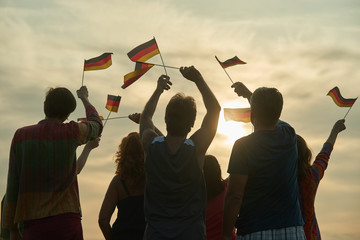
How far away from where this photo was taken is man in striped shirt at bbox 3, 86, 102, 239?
5.10m

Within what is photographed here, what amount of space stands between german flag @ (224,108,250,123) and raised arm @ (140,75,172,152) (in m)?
2.45

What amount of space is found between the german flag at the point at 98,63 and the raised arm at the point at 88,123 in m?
2.06

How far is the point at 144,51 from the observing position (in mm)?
7504

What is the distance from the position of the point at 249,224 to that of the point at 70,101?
2.17 meters

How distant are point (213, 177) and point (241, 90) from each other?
3.52 feet

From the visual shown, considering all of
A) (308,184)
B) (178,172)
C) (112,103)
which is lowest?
(308,184)

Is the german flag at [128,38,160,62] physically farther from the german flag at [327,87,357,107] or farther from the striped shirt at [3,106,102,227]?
the german flag at [327,87,357,107]

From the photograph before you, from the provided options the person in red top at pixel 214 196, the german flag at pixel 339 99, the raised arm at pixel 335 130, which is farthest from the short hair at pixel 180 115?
the german flag at pixel 339 99

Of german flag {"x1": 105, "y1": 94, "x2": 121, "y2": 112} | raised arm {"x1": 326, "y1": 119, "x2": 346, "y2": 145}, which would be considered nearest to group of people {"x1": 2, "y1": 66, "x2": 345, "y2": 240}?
raised arm {"x1": 326, "y1": 119, "x2": 346, "y2": 145}

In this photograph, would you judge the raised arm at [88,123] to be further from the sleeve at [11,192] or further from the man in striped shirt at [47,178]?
the sleeve at [11,192]

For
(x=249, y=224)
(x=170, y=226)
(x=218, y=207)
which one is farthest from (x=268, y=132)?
(x=218, y=207)

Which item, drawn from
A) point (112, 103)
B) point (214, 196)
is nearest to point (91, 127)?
point (214, 196)

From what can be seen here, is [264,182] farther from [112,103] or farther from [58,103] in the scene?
[112,103]

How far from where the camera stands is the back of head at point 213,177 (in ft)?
20.0
